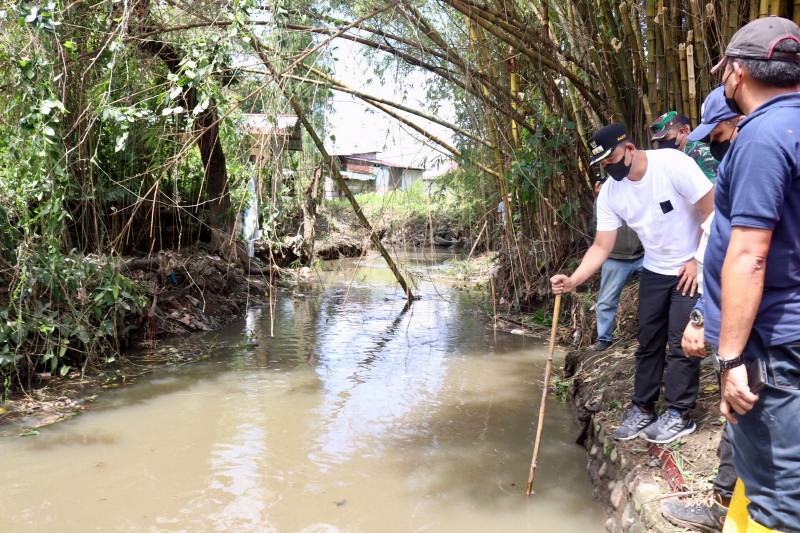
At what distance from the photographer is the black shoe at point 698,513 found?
2141 mm

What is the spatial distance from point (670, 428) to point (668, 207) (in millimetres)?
1016

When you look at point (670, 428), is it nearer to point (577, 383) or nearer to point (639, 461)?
point (639, 461)

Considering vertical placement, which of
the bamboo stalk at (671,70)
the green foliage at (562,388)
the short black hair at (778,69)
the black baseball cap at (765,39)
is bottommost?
the green foliage at (562,388)

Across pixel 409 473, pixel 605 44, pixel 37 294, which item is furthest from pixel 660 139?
pixel 37 294

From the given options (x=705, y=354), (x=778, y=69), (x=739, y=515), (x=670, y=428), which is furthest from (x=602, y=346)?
(x=778, y=69)

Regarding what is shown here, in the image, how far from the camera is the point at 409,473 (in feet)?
10.8

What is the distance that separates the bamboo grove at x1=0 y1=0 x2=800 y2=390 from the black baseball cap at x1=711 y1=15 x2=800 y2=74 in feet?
7.03

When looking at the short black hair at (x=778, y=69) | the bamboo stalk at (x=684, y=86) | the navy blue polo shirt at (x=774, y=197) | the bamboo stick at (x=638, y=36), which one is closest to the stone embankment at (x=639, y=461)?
the navy blue polo shirt at (x=774, y=197)

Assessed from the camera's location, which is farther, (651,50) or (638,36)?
(638,36)

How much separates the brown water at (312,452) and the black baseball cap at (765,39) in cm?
211

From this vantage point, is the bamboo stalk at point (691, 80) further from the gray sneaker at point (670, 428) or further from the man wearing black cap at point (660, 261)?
the gray sneaker at point (670, 428)

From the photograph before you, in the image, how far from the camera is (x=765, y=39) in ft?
4.98

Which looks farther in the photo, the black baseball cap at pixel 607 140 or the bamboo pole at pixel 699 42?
the bamboo pole at pixel 699 42

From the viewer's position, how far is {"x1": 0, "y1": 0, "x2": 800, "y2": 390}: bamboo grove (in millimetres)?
3992
